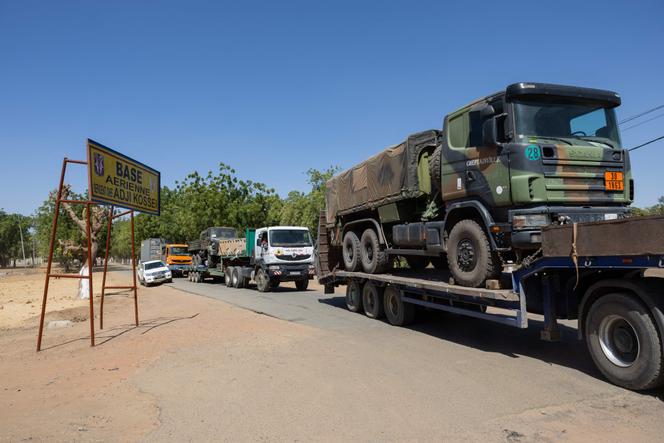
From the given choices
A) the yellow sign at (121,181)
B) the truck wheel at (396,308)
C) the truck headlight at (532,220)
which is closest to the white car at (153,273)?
the yellow sign at (121,181)

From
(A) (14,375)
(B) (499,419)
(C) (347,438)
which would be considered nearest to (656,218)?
(B) (499,419)

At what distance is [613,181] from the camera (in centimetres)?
647

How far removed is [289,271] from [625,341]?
1483cm

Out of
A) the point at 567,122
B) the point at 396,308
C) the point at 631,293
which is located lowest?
the point at 396,308

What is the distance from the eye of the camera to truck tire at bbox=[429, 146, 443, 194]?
27.6 feet

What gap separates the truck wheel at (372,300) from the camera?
10461 millimetres

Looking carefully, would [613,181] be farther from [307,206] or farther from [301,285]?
[307,206]

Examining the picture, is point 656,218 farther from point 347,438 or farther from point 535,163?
point 347,438

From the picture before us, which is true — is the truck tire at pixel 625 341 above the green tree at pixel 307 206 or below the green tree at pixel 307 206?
below

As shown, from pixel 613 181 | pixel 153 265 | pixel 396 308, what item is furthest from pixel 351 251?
pixel 153 265

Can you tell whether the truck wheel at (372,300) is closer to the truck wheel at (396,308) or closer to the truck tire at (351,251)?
the truck wheel at (396,308)

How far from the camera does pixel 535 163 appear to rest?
6234 mm

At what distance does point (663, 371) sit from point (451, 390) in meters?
2.10

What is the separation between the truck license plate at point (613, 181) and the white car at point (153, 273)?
83.9 feet
